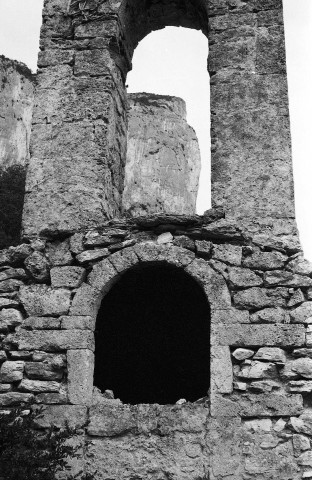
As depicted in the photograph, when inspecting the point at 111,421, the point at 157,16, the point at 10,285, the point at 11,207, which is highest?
the point at 11,207

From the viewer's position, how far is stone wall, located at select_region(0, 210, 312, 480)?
480cm

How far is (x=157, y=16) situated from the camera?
698cm

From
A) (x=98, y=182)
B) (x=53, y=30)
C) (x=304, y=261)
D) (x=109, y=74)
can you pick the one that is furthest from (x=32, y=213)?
(x=304, y=261)

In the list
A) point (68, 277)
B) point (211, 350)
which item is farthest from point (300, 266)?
point (68, 277)

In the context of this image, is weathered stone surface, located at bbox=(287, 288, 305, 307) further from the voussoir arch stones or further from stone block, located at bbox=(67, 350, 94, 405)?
stone block, located at bbox=(67, 350, 94, 405)

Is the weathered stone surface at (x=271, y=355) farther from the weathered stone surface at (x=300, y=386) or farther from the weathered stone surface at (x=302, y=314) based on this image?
the weathered stone surface at (x=302, y=314)

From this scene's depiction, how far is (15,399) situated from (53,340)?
1.73 feet

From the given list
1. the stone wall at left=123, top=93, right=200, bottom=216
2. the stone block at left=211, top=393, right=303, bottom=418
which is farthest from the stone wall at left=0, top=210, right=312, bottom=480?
the stone wall at left=123, top=93, right=200, bottom=216

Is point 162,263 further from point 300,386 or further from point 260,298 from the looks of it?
point 300,386

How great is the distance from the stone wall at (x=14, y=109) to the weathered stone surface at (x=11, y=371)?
31.8 metres

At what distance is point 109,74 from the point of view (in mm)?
6312

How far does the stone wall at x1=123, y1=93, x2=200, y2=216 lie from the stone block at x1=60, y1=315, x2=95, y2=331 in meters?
35.2

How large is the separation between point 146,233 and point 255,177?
110 centimetres

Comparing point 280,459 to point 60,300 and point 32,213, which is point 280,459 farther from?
point 32,213
